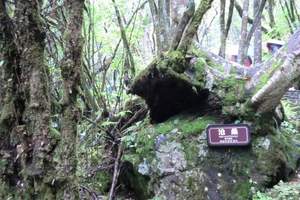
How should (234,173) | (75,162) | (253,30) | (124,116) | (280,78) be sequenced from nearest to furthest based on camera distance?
(75,162), (280,78), (234,173), (124,116), (253,30)

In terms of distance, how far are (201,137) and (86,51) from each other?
3209mm

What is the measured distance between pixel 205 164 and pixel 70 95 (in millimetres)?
2234

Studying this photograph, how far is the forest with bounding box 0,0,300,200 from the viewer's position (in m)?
3.19

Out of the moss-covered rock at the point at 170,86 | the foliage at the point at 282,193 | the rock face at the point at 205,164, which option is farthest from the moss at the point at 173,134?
the foliage at the point at 282,193

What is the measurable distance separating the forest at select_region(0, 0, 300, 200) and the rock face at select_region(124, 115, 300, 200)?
12mm

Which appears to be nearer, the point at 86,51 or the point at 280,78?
the point at 280,78

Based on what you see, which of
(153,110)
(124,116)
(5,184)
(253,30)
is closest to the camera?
(5,184)

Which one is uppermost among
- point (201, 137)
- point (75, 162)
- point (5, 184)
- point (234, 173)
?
point (75, 162)

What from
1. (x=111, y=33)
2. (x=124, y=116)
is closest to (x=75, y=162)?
(x=124, y=116)

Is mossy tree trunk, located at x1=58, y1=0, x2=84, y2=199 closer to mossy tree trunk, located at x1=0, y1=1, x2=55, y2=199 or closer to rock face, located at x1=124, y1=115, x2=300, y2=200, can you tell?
mossy tree trunk, located at x1=0, y1=1, x2=55, y2=199

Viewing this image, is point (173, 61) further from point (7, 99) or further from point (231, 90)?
point (7, 99)

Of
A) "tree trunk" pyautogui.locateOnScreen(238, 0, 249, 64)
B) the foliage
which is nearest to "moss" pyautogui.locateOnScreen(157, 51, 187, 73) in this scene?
the foliage

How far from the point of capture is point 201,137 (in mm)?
5035

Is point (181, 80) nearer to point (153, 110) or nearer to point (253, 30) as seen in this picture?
point (153, 110)
